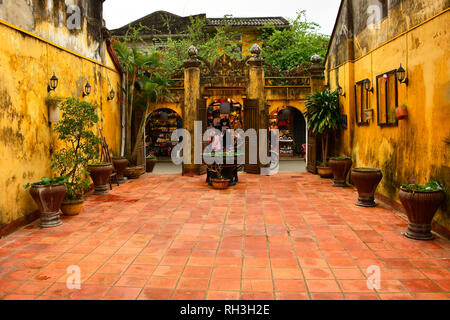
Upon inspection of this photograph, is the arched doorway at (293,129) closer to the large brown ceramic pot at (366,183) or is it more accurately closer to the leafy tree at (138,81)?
the leafy tree at (138,81)

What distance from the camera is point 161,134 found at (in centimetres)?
1709

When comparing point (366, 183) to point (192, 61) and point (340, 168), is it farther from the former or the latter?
point (192, 61)

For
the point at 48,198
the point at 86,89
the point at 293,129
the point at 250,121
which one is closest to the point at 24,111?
the point at 48,198

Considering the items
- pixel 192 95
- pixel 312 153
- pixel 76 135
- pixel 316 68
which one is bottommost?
pixel 312 153

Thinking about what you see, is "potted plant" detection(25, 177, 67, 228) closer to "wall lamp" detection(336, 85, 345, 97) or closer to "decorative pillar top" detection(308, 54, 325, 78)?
"wall lamp" detection(336, 85, 345, 97)

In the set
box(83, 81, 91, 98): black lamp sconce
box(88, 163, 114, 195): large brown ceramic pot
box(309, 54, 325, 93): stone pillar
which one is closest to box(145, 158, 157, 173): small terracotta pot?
box(88, 163, 114, 195): large brown ceramic pot

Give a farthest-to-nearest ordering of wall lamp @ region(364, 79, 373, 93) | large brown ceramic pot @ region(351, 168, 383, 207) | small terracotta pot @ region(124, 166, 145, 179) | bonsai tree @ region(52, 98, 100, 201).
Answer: small terracotta pot @ region(124, 166, 145, 179) → wall lamp @ region(364, 79, 373, 93) → large brown ceramic pot @ region(351, 168, 383, 207) → bonsai tree @ region(52, 98, 100, 201)

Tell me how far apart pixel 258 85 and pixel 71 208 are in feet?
23.7

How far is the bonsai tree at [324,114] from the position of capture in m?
10.2

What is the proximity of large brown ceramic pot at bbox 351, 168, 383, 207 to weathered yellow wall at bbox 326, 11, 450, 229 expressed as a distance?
33 centimetres

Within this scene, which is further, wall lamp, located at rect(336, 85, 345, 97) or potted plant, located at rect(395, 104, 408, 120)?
wall lamp, located at rect(336, 85, 345, 97)

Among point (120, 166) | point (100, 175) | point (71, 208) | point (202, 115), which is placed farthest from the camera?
point (202, 115)

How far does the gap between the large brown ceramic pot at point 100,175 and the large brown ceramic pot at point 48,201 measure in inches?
95.3

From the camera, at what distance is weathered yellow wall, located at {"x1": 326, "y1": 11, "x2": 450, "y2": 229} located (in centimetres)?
524
